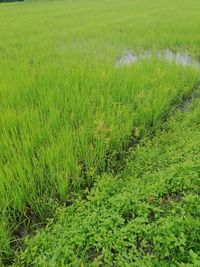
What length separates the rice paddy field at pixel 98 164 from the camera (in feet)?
5.66

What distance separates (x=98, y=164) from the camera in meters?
2.49

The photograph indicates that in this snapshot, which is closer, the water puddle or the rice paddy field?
the rice paddy field

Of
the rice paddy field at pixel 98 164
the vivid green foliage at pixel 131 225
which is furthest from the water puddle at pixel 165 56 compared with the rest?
the vivid green foliage at pixel 131 225

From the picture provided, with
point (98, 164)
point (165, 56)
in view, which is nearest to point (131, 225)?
point (98, 164)

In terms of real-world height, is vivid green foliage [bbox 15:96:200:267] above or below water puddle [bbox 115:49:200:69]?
below

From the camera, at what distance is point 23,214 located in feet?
6.79

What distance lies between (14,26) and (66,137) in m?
7.87

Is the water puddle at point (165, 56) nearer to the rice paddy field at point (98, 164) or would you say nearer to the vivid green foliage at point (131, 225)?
the rice paddy field at point (98, 164)

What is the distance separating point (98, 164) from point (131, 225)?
80cm

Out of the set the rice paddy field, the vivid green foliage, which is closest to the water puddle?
the rice paddy field

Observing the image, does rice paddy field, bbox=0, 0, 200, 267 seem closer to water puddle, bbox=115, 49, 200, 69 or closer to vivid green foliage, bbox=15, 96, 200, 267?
vivid green foliage, bbox=15, 96, 200, 267

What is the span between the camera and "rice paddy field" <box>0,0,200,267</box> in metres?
1.73

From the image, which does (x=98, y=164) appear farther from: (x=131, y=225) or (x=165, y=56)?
(x=165, y=56)

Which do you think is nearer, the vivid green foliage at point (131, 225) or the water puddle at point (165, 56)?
the vivid green foliage at point (131, 225)
